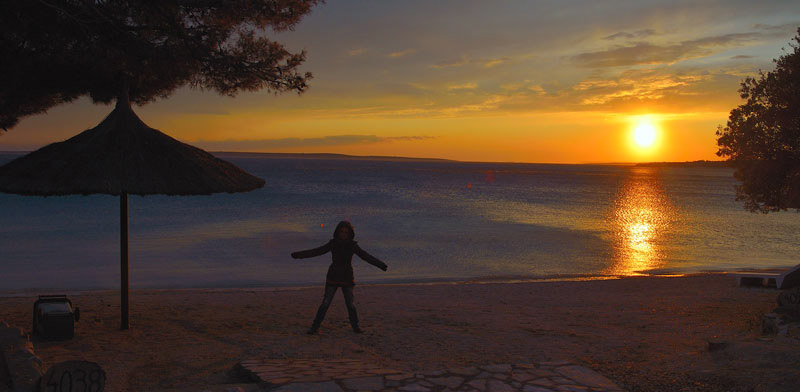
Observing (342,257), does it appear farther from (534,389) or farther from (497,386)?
(534,389)

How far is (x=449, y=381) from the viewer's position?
4922 mm

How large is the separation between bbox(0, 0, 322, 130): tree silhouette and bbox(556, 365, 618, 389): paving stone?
547 centimetres

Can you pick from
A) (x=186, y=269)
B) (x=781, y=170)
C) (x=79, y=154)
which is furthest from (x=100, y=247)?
(x=781, y=170)

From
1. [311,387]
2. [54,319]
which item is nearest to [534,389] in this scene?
[311,387]

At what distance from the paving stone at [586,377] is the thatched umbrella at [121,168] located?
4.89m

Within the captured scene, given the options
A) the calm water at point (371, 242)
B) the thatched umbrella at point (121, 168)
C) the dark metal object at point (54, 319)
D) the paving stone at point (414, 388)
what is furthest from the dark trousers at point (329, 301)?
the calm water at point (371, 242)

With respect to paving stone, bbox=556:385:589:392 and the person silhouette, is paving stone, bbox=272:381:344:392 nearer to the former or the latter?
paving stone, bbox=556:385:589:392

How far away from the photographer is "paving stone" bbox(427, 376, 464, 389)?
15.8ft

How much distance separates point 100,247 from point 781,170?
23013mm

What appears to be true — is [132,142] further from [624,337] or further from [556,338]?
[624,337]

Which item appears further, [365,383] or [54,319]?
[54,319]

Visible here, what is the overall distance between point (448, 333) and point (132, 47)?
583 centimetres

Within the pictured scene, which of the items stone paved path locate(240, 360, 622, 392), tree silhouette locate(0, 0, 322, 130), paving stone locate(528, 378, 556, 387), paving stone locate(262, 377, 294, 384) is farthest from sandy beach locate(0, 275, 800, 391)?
tree silhouette locate(0, 0, 322, 130)

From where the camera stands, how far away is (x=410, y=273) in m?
16.9
